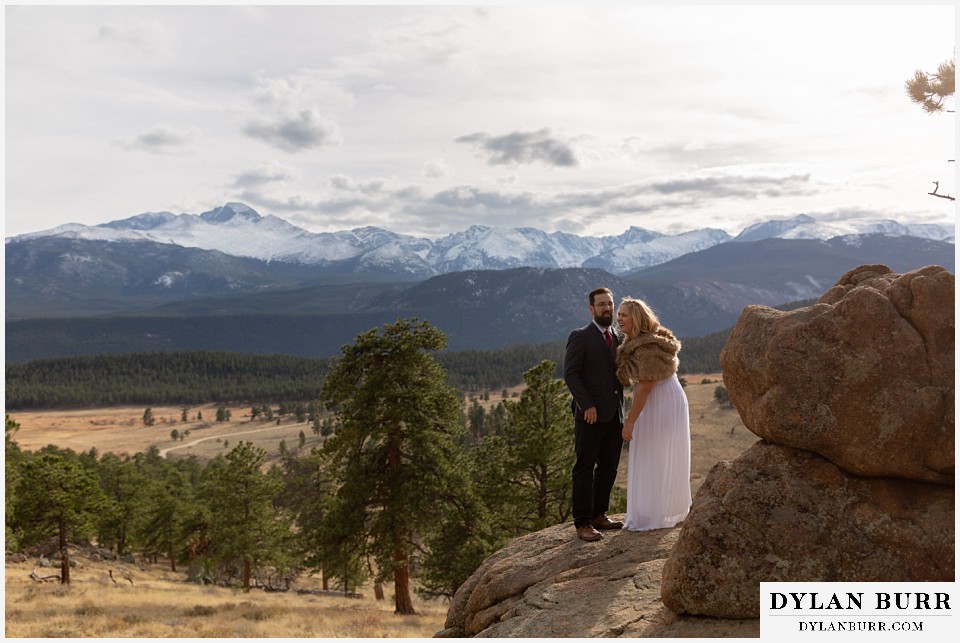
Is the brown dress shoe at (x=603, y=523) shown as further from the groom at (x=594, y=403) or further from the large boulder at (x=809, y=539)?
the large boulder at (x=809, y=539)

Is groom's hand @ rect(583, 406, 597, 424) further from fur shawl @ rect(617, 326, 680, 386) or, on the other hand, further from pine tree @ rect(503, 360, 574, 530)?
pine tree @ rect(503, 360, 574, 530)

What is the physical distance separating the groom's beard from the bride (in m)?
0.23

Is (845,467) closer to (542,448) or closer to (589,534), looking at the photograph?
(589,534)

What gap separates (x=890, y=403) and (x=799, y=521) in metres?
1.71

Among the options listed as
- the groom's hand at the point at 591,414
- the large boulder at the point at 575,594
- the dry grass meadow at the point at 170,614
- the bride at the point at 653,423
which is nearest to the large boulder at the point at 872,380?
the bride at the point at 653,423

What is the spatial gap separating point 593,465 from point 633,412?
1.08 meters

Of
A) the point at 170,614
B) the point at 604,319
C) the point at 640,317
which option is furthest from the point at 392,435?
the point at 640,317

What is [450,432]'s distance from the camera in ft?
80.5

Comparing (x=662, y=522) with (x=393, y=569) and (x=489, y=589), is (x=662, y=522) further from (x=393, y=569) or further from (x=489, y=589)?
(x=393, y=569)

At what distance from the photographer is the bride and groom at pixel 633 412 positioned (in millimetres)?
10508

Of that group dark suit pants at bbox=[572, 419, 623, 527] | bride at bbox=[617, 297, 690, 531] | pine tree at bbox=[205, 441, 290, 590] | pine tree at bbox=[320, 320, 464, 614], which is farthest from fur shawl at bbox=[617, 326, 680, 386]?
pine tree at bbox=[205, 441, 290, 590]

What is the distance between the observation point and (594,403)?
10695 mm

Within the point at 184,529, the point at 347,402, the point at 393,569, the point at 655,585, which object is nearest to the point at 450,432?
the point at 347,402

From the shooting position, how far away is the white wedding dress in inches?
424
